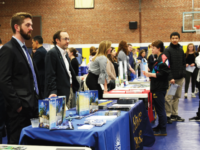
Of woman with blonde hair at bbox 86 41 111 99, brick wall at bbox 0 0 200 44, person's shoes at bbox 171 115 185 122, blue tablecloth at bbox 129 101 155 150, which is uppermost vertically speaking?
brick wall at bbox 0 0 200 44

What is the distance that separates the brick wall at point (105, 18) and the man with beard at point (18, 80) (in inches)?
505

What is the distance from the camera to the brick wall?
47.5 feet

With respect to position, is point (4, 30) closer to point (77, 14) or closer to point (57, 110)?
point (77, 14)

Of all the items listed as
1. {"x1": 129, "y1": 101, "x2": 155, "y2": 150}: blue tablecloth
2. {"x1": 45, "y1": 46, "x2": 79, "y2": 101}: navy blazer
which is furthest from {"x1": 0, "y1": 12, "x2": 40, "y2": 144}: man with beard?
{"x1": 129, "y1": 101, "x2": 155, "y2": 150}: blue tablecloth

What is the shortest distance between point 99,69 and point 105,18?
1126 cm

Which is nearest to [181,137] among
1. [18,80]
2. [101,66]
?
[101,66]

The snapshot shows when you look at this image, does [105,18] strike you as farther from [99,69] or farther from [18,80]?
[18,80]

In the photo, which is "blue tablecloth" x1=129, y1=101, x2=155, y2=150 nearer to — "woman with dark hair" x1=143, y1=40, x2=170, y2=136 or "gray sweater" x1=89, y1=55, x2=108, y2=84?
"woman with dark hair" x1=143, y1=40, x2=170, y2=136

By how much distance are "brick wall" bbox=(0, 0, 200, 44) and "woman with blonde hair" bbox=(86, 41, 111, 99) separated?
Result: 10.9 m

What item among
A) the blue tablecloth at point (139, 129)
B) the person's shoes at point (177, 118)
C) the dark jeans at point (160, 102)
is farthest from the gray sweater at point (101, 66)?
the person's shoes at point (177, 118)

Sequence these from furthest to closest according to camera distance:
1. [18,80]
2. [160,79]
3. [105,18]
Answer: [105,18] → [160,79] → [18,80]

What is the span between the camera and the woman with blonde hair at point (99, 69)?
12.8ft

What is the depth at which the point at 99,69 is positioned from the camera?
13.3ft

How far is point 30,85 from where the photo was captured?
214cm
